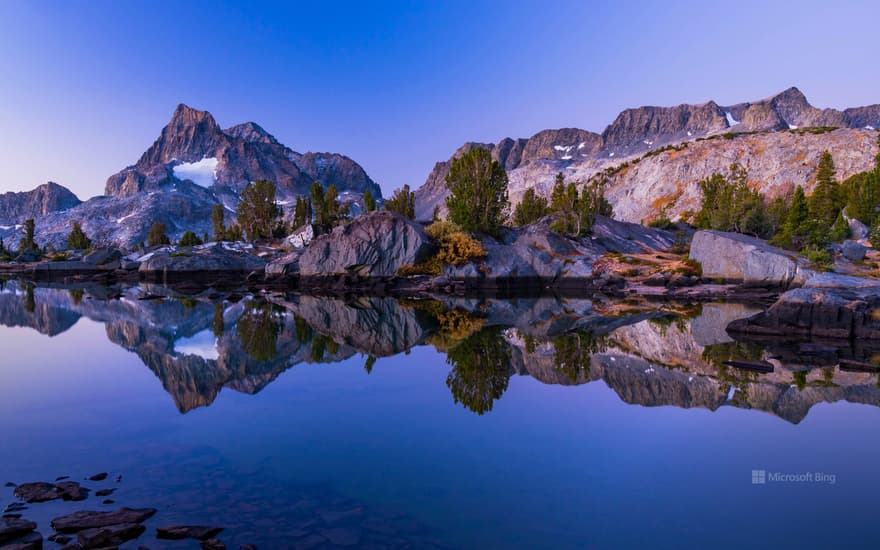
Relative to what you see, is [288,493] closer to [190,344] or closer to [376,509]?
[376,509]

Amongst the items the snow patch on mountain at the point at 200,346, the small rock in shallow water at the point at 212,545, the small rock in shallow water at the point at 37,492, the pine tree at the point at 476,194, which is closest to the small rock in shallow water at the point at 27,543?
the small rock in shallow water at the point at 37,492

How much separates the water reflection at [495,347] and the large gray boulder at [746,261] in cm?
1053

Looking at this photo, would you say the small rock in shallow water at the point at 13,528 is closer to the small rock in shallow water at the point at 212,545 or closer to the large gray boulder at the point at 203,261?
the small rock in shallow water at the point at 212,545

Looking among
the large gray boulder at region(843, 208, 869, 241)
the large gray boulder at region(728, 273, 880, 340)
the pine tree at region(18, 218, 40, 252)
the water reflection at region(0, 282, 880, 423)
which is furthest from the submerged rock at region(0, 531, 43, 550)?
the pine tree at region(18, 218, 40, 252)

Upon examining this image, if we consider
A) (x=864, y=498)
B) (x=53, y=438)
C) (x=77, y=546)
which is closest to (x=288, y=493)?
(x=77, y=546)

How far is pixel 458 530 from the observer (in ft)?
20.7

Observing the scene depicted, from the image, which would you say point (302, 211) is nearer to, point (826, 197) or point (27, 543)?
point (27, 543)

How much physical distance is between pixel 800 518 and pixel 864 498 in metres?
Answer: 1.55

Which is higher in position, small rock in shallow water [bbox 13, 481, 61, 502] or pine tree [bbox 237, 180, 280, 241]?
pine tree [bbox 237, 180, 280, 241]

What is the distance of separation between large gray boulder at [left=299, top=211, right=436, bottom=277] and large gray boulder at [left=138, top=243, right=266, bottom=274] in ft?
54.8

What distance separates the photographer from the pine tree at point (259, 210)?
9594 cm

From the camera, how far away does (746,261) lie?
151ft

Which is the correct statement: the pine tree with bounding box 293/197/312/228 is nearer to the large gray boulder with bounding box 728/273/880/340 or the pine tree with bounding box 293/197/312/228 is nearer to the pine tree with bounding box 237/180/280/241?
the pine tree with bounding box 237/180/280/241

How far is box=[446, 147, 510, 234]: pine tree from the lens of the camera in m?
62.8
